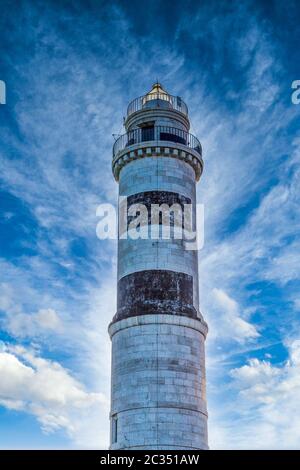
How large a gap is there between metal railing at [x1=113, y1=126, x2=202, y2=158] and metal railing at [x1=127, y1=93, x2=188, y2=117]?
1.61 metres

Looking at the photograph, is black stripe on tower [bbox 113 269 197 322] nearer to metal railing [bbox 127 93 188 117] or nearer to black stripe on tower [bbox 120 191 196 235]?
black stripe on tower [bbox 120 191 196 235]

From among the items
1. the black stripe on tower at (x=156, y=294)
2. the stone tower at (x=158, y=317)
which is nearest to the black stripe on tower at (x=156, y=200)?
the stone tower at (x=158, y=317)

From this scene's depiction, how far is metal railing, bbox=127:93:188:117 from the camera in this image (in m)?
36.4

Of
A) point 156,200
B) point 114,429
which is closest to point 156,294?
point 156,200

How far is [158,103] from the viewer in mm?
36344

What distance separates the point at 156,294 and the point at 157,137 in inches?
337

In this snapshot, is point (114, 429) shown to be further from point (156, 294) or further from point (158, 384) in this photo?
point (156, 294)
